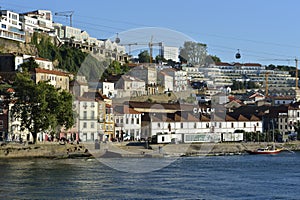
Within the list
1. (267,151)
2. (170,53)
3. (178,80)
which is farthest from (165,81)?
(267,151)

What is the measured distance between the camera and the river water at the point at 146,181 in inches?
1181

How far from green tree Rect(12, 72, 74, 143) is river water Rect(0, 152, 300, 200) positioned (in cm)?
614

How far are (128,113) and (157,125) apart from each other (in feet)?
12.0

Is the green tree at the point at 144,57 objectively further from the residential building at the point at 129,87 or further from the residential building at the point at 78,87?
the residential building at the point at 78,87

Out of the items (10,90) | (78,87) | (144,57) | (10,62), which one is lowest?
(10,90)

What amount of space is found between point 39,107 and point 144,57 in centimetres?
7972

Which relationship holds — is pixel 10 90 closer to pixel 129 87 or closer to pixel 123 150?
pixel 123 150

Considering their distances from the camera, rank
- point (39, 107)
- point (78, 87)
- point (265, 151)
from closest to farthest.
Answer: point (39, 107) < point (265, 151) < point (78, 87)

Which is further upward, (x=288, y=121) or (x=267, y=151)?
(x=288, y=121)

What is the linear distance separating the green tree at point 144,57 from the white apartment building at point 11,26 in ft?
150

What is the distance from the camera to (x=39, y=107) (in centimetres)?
5166

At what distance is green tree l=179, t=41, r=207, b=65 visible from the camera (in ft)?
438

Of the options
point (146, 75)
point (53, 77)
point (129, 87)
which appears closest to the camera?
point (53, 77)

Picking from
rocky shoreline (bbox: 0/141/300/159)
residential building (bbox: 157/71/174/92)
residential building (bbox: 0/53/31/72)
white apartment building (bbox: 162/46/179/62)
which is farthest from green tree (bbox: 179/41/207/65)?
rocky shoreline (bbox: 0/141/300/159)
